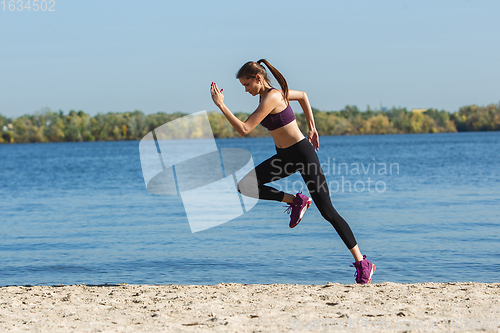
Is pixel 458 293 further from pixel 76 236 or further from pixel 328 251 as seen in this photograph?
pixel 76 236

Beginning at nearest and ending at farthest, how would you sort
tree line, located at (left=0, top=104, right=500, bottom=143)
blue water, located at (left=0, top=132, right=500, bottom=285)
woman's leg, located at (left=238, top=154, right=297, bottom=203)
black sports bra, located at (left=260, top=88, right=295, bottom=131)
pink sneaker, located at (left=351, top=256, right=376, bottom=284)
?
1. black sports bra, located at (left=260, top=88, right=295, bottom=131)
2. woman's leg, located at (left=238, top=154, right=297, bottom=203)
3. pink sneaker, located at (left=351, top=256, right=376, bottom=284)
4. blue water, located at (left=0, top=132, right=500, bottom=285)
5. tree line, located at (left=0, top=104, right=500, bottom=143)

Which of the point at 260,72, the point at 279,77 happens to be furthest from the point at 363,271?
the point at 260,72

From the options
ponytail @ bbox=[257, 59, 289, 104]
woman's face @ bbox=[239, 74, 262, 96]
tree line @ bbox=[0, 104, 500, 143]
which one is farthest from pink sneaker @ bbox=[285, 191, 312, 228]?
tree line @ bbox=[0, 104, 500, 143]

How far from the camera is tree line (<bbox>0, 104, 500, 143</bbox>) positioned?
127062 mm

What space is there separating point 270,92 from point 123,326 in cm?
250

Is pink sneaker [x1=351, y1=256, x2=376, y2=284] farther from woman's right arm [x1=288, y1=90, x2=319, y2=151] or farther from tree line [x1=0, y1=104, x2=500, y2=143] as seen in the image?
tree line [x1=0, y1=104, x2=500, y2=143]

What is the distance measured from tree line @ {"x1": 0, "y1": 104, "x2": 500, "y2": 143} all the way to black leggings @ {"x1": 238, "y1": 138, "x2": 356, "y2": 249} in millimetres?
111297

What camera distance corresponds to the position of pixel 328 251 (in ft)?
30.0

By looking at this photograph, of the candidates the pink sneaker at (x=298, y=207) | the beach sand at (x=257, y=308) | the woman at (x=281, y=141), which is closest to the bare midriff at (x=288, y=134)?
the woman at (x=281, y=141)

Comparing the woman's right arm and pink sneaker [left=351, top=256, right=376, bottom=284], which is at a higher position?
the woman's right arm

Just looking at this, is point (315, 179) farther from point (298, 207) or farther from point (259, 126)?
point (259, 126)

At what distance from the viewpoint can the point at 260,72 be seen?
548 cm

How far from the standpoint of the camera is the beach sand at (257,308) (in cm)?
435

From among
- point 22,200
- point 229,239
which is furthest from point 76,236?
point 22,200
